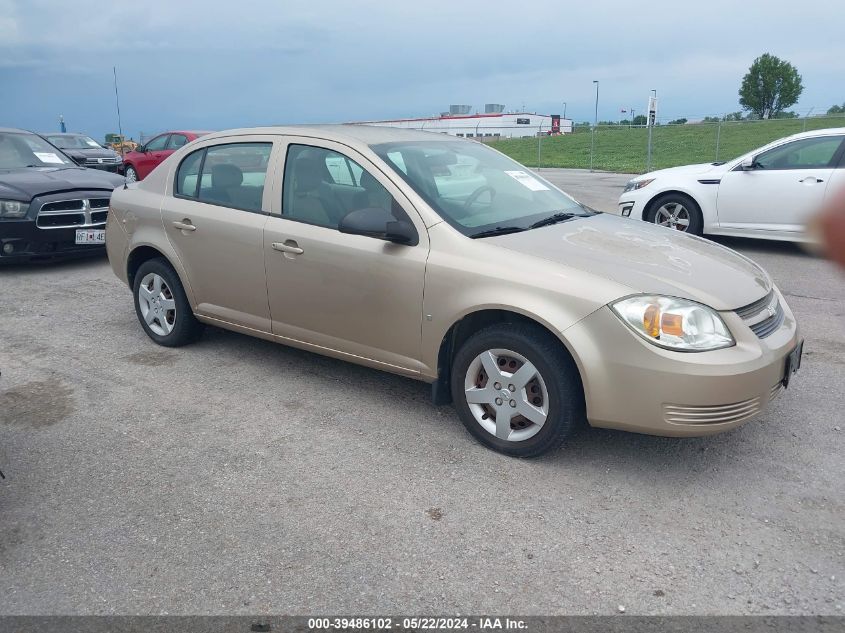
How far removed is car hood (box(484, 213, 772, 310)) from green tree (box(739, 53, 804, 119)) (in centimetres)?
9219

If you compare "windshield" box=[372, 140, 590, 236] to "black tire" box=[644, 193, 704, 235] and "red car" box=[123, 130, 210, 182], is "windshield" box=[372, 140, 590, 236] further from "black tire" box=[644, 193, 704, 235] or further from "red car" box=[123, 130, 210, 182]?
"red car" box=[123, 130, 210, 182]

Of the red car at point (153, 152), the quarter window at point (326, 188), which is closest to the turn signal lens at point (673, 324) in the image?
the quarter window at point (326, 188)

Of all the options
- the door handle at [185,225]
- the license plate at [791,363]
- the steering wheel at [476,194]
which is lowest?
the license plate at [791,363]

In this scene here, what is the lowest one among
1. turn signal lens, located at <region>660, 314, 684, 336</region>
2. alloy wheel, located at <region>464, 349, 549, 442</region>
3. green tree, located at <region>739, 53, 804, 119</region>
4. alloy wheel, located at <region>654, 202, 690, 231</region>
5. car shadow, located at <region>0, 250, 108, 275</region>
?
car shadow, located at <region>0, 250, 108, 275</region>

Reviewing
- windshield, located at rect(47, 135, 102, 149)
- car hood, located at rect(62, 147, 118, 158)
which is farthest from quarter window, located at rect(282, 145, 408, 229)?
windshield, located at rect(47, 135, 102, 149)

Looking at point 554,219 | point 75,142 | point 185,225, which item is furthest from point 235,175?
point 75,142

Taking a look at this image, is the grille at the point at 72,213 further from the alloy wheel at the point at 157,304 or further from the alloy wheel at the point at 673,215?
the alloy wheel at the point at 673,215

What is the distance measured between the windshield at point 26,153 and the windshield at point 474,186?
6740 mm

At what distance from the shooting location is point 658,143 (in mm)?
36250

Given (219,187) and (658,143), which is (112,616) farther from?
(658,143)

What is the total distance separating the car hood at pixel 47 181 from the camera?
27.5ft

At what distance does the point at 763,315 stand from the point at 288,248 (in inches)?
106

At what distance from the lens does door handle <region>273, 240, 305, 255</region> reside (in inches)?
181

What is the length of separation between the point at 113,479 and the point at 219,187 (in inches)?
88.2
